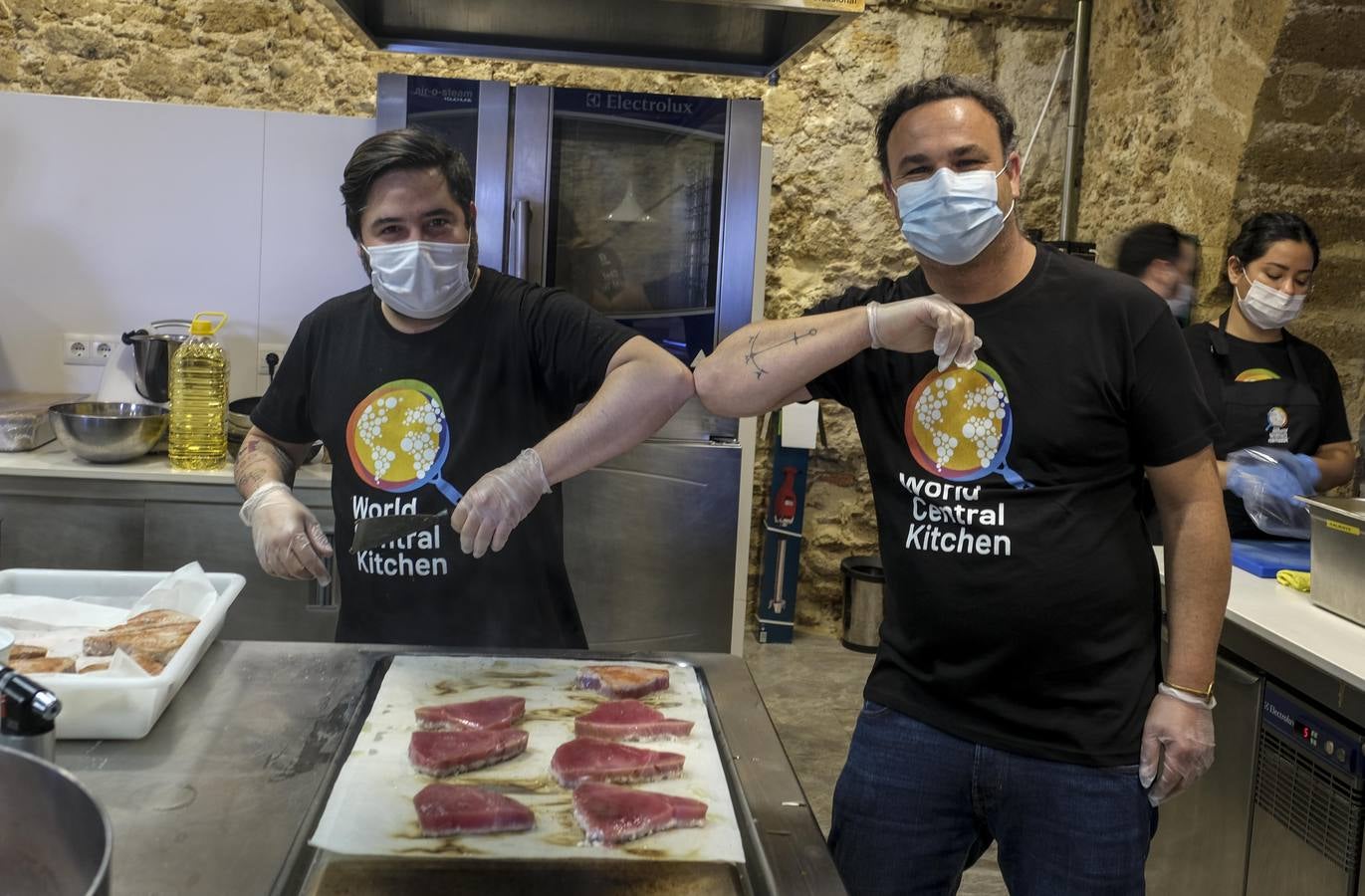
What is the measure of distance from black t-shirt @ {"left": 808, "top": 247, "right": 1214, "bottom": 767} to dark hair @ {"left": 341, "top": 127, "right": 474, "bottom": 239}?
2.97 feet

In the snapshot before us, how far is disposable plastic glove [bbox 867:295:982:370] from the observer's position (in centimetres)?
155

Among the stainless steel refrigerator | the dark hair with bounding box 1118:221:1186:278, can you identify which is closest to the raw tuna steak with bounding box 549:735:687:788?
the stainless steel refrigerator

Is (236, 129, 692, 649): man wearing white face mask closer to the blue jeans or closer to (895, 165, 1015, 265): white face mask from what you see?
(895, 165, 1015, 265): white face mask

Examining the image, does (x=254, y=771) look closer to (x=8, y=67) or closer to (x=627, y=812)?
(x=627, y=812)

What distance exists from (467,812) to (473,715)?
0.24 metres

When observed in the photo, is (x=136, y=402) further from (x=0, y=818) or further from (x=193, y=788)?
(x=0, y=818)

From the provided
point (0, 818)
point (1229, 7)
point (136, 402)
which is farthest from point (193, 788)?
point (1229, 7)

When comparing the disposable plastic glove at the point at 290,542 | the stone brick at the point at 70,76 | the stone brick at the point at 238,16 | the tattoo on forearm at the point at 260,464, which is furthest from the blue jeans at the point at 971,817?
the stone brick at the point at 70,76

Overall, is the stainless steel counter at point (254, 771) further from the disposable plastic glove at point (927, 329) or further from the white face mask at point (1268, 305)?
the white face mask at point (1268, 305)

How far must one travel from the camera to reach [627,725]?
1.41 meters

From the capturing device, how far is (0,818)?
2.48ft

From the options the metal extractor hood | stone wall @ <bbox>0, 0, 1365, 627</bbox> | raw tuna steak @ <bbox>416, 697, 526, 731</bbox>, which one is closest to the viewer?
raw tuna steak @ <bbox>416, 697, 526, 731</bbox>

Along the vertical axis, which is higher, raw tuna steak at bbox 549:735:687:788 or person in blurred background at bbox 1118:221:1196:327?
person in blurred background at bbox 1118:221:1196:327

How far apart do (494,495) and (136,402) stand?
7.21 ft
